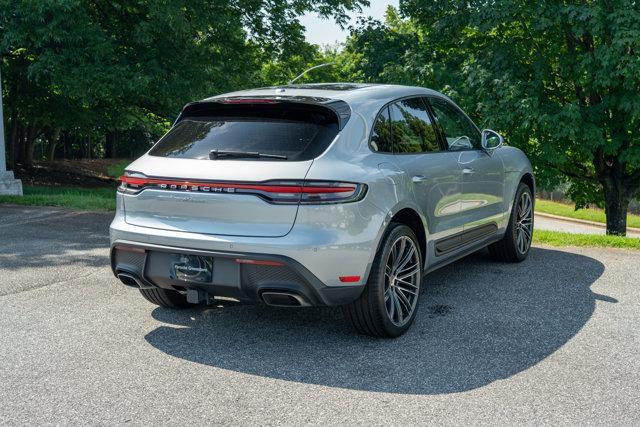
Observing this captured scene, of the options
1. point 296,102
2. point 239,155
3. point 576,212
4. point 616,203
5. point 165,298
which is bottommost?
point 576,212

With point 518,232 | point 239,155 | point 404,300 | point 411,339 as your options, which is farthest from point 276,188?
point 518,232

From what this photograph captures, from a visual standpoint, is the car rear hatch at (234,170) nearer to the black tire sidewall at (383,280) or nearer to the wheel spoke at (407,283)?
the black tire sidewall at (383,280)

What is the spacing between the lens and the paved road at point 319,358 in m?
3.59

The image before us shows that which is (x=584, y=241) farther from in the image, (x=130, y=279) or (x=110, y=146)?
(x=110, y=146)

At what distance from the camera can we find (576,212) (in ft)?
136

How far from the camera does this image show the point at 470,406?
12.0ft

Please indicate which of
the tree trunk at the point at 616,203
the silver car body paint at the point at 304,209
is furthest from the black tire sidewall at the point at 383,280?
the tree trunk at the point at 616,203

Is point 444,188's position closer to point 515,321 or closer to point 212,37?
point 515,321

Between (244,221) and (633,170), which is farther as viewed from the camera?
(633,170)

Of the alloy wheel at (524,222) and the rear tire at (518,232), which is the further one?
the alloy wheel at (524,222)

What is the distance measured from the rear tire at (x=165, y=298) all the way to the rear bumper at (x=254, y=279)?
2.67 ft

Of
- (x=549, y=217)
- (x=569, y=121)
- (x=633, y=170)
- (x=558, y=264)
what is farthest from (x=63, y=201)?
(x=549, y=217)

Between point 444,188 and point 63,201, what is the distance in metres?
8.82

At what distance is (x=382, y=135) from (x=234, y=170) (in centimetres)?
120
